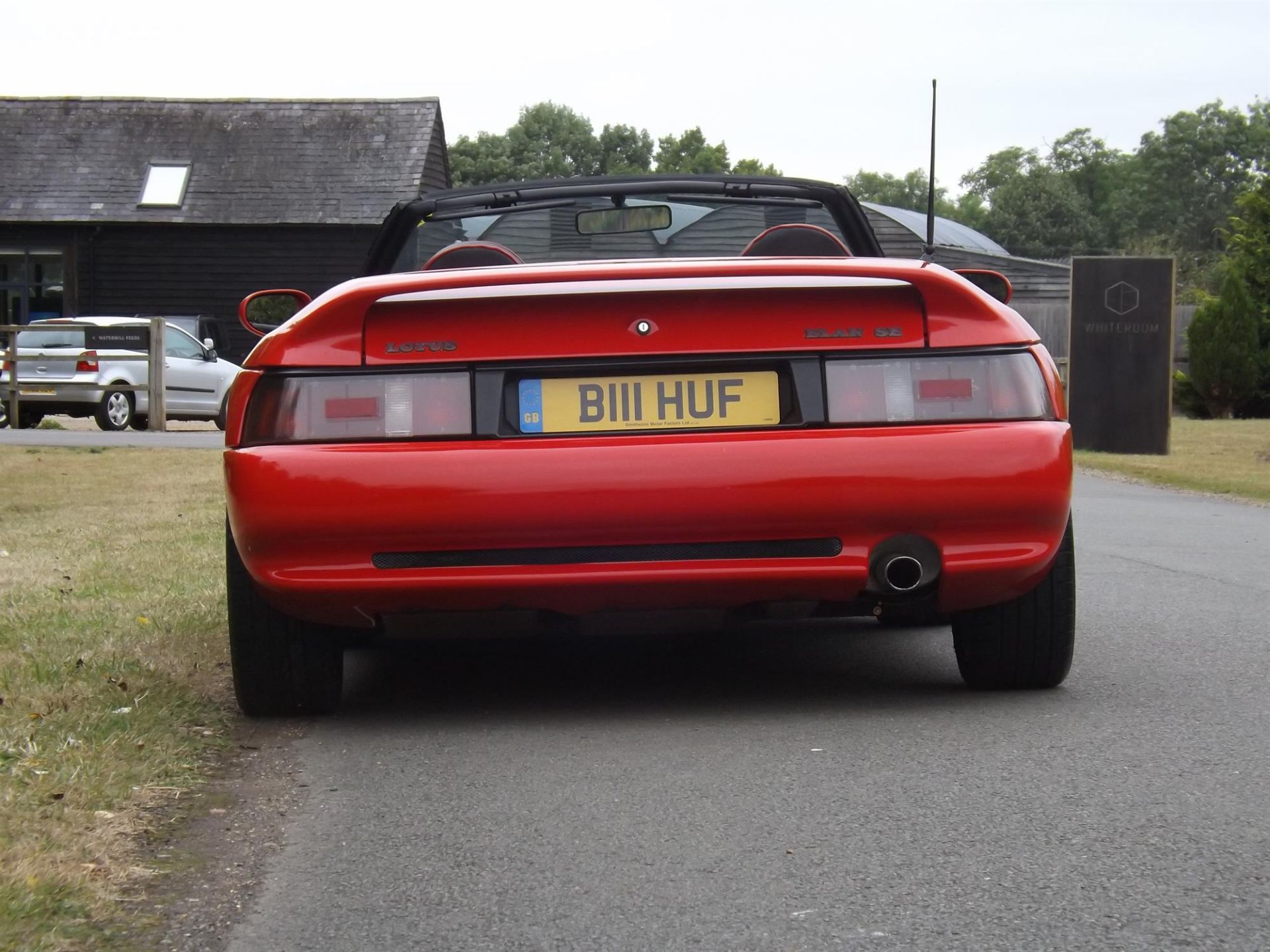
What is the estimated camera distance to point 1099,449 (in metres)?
18.5

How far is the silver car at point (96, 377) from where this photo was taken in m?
23.2

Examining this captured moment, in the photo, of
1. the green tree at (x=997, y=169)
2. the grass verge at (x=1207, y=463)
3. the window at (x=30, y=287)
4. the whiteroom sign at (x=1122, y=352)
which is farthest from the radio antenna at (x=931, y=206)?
the green tree at (x=997, y=169)

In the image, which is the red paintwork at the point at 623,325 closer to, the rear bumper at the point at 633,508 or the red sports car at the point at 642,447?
the red sports car at the point at 642,447

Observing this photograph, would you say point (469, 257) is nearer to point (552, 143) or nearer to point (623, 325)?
point (623, 325)

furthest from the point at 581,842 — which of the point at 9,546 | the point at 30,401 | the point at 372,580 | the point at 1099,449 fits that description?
the point at 30,401

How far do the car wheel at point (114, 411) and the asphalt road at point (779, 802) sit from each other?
18598mm

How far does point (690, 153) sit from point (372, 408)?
112231 mm

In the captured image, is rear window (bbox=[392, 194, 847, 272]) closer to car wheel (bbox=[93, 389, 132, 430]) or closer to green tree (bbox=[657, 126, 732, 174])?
car wheel (bbox=[93, 389, 132, 430])

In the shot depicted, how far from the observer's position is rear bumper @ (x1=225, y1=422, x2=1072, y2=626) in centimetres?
397

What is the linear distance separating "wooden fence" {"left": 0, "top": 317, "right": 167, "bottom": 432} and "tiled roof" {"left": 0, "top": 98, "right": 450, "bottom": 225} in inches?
567

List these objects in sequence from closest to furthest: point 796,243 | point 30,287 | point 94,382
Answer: point 796,243 → point 94,382 → point 30,287

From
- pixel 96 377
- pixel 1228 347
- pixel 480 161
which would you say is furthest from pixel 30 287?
pixel 480 161

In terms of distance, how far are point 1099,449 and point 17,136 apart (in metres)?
28.9

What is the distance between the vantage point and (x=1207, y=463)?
1691 cm
